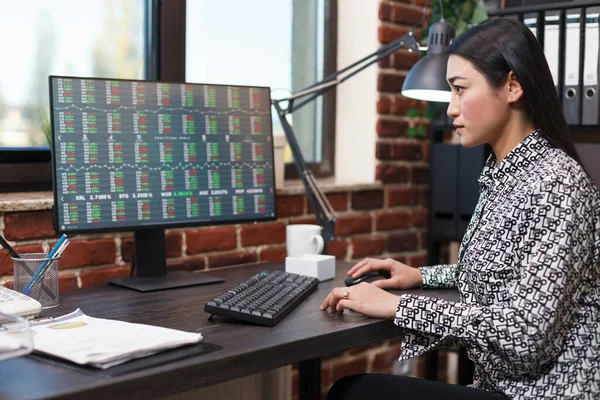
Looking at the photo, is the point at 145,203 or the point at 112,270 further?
the point at 112,270

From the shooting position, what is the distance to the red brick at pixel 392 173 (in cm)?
253

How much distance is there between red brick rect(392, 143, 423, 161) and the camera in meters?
2.58

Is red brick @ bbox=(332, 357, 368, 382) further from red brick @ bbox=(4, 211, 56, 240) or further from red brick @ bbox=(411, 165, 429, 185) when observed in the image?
red brick @ bbox=(4, 211, 56, 240)

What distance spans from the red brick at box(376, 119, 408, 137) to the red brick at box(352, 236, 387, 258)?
1.15ft

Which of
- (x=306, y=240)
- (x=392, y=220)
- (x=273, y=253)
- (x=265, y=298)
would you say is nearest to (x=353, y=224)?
(x=392, y=220)

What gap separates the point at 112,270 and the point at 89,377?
0.88 meters

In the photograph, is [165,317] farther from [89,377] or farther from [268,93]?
[268,93]

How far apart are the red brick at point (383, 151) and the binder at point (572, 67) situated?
59cm

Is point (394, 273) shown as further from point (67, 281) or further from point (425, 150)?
point (425, 150)

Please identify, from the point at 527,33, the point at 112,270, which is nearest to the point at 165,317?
the point at 112,270

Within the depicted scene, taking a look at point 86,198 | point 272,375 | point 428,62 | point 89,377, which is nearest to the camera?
point 89,377

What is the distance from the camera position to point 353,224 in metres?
2.46

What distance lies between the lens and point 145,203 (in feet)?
5.48

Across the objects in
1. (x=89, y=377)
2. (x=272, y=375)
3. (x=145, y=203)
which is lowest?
(x=272, y=375)
